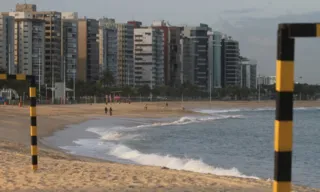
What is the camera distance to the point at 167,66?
187 metres

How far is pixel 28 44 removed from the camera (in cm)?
14138

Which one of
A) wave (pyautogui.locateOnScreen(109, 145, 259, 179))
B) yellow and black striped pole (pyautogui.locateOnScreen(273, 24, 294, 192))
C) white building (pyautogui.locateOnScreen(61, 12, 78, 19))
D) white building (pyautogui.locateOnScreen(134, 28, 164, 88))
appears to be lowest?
wave (pyautogui.locateOnScreen(109, 145, 259, 179))

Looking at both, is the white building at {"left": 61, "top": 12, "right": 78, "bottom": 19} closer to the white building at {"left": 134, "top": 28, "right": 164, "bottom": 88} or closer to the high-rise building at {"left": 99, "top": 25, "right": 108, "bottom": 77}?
the high-rise building at {"left": 99, "top": 25, "right": 108, "bottom": 77}

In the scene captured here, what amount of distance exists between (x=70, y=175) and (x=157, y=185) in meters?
1.52

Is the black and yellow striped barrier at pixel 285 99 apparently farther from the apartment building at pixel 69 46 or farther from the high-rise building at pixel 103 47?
the high-rise building at pixel 103 47

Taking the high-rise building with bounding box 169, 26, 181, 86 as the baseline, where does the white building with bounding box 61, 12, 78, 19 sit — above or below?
above

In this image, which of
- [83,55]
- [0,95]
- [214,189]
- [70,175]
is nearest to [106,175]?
[70,175]

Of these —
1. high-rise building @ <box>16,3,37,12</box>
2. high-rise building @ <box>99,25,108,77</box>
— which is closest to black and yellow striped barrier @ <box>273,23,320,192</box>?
high-rise building @ <box>99,25,108,77</box>

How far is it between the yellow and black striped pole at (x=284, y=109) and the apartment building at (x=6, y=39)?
135 meters

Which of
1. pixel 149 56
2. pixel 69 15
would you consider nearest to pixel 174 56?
pixel 149 56

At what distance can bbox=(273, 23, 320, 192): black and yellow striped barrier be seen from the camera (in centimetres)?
287

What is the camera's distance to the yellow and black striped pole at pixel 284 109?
287 centimetres

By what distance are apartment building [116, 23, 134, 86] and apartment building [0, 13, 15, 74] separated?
1461 inches

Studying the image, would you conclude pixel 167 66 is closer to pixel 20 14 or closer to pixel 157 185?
pixel 20 14
